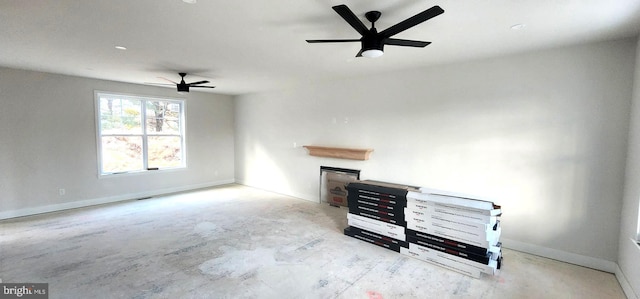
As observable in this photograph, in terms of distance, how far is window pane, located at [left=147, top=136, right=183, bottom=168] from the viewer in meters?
6.28

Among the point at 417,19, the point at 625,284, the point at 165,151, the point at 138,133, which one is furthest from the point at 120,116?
the point at 625,284

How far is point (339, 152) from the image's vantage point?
523 centimetres

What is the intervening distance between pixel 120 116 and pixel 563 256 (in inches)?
303

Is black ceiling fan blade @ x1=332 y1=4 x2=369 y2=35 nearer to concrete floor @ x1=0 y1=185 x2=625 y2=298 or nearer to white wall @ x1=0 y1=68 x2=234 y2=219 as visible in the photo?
concrete floor @ x1=0 y1=185 x2=625 y2=298

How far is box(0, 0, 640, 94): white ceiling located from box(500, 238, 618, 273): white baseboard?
2.36 m

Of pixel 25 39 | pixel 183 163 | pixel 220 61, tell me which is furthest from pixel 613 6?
pixel 183 163

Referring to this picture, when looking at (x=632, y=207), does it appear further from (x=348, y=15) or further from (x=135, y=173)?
(x=135, y=173)

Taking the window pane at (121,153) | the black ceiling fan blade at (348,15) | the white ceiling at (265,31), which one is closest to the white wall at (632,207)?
the white ceiling at (265,31)

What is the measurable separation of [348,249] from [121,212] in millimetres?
4182

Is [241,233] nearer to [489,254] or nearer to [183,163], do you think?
[489,254]

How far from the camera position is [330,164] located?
557 centimetres

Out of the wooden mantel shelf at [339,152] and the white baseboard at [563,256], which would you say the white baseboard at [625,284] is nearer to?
the white baseboard at [563,256]
